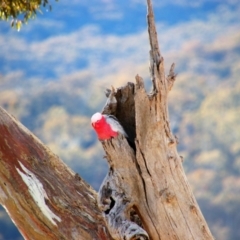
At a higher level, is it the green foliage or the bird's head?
the green foliage

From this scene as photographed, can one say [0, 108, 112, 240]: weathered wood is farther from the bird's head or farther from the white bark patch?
the bird's head

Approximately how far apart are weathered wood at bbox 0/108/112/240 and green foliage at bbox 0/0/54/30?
5.03ft

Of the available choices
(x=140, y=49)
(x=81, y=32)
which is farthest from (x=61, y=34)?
(x=140, y=49)

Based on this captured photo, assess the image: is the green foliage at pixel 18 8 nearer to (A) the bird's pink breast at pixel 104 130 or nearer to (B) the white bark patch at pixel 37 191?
(B) the white bark patch at pixel 37 191

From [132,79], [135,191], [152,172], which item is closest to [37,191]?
[135,191]

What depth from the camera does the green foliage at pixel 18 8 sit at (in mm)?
6154

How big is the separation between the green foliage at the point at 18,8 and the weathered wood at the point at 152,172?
224 cm

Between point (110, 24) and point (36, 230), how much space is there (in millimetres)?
51508

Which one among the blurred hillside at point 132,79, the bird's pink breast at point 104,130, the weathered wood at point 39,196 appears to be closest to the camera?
the bird's pink breast at point 104,130

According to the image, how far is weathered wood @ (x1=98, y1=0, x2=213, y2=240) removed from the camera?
4250 millimetres

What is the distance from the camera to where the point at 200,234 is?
14.4 feet

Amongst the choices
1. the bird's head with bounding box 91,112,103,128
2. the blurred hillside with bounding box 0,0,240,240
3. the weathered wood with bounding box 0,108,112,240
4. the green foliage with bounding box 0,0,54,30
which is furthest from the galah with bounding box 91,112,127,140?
the blurred hillside with bounding box 0,0,240,240

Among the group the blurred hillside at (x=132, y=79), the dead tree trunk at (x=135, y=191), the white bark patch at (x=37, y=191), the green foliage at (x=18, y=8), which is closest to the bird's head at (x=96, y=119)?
the dead tree trunk at (x=135, y=191)

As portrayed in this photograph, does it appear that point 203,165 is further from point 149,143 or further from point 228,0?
point 149,143
